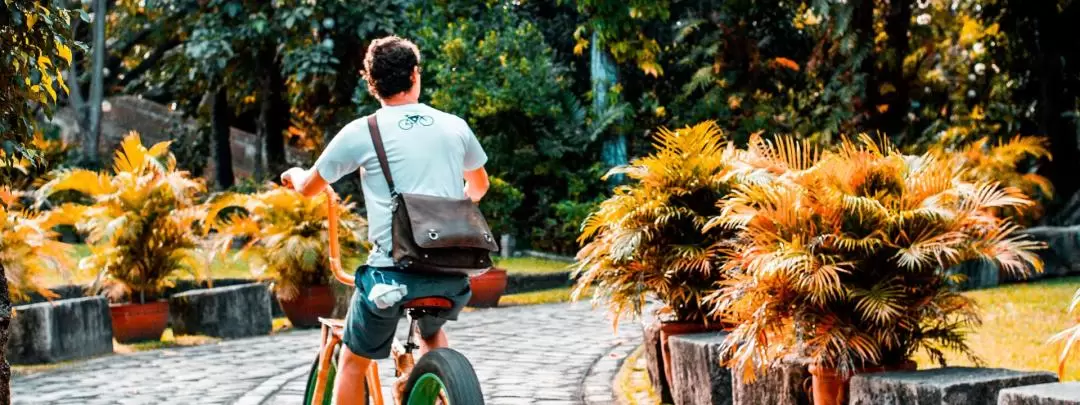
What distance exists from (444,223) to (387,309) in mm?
346

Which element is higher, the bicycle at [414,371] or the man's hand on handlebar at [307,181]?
the man's hand on handlebar at [307,181]

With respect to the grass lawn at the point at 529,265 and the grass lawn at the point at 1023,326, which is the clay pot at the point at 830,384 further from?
the grass lawn at the point at 529,265

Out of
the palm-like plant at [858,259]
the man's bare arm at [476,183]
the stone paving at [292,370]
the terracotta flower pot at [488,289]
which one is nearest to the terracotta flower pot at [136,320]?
the stone paving at [292,370]

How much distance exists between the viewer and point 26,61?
18.3ft

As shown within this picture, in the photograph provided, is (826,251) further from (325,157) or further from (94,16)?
(94,16)

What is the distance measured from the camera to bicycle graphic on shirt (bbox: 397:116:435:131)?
16.3ft

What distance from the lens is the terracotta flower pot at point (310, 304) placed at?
1298 cm

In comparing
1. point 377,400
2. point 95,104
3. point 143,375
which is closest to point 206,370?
point 143,375

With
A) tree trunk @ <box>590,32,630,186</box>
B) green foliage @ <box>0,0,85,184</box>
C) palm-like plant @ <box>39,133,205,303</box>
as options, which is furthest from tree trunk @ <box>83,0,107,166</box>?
green foliage @ <box>0,0,85,184</box>

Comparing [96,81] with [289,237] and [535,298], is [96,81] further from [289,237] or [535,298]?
[289,237]

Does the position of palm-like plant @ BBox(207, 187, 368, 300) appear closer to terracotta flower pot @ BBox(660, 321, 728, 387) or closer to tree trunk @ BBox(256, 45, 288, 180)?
terracotta flower pot @ BBox(660, 321, 728, 387)

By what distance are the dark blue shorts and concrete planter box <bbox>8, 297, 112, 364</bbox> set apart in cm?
600

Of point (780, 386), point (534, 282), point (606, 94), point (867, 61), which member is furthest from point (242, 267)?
point (780, 386)

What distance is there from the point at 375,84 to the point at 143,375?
5375 millimetres
